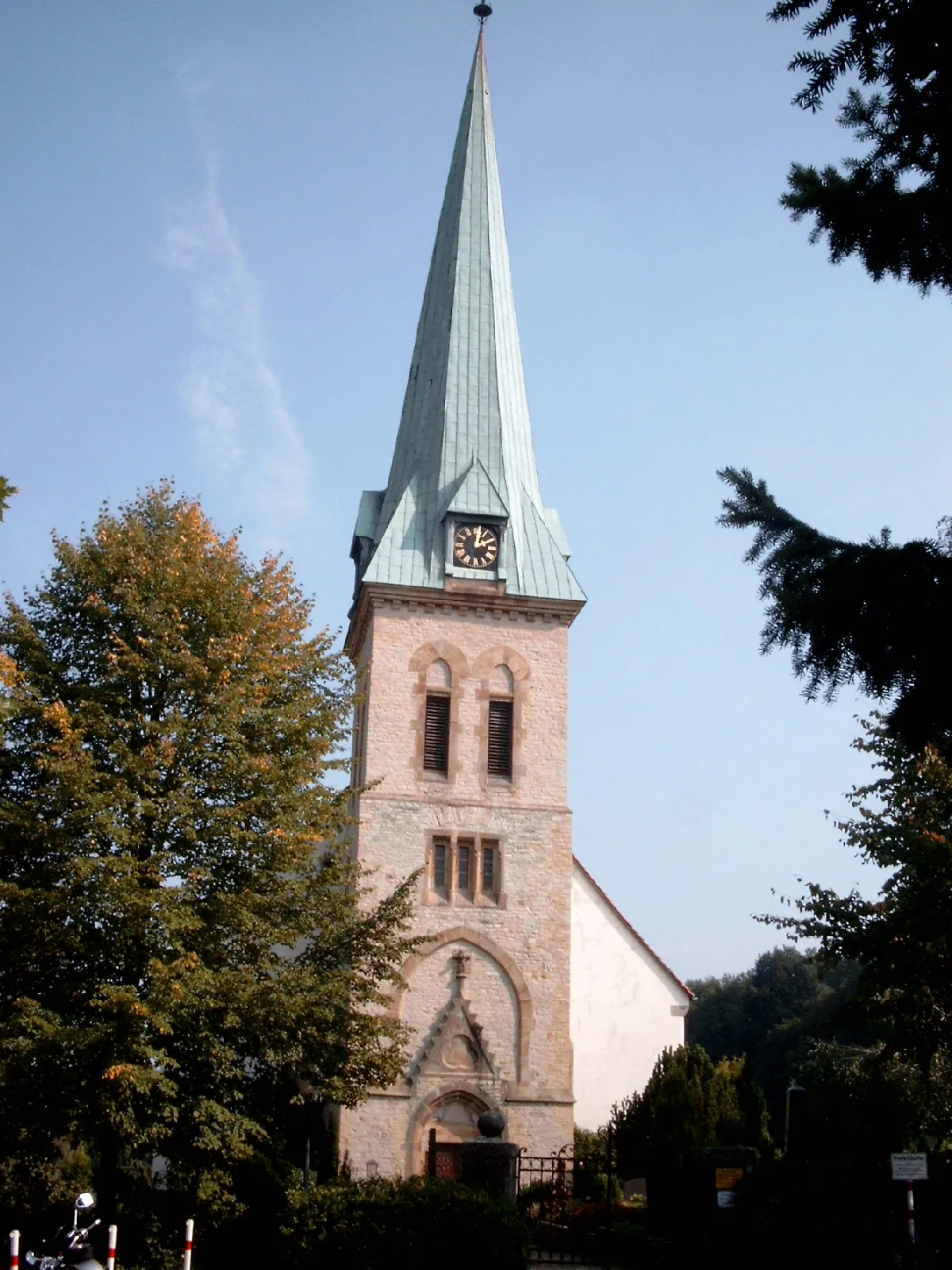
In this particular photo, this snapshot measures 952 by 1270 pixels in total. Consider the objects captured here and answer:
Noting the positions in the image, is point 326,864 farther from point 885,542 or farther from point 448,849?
point 885,542

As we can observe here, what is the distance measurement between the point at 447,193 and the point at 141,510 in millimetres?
19639

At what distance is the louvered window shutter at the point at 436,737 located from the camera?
30219mm

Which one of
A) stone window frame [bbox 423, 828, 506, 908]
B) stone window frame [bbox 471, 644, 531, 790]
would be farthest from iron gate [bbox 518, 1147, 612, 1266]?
stone window frame [bbox 471, 644, 531, 790]

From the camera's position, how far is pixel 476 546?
104ft

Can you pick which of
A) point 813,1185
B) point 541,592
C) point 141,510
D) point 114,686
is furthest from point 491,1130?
point 541,592

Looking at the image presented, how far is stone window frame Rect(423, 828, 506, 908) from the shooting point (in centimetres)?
2912

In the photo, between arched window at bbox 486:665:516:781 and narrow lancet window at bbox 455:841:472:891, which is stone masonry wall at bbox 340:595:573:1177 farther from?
narrow lancet window at bbox 455:841:472:891

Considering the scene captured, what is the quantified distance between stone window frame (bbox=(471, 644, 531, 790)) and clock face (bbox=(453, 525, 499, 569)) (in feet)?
6.74

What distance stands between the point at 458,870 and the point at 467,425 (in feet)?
36.3

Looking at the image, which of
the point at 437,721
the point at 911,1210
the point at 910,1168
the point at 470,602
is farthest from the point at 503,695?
the point at 911,1210

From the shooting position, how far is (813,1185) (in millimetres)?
13984

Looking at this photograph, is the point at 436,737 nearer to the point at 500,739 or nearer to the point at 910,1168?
the point at 500,739

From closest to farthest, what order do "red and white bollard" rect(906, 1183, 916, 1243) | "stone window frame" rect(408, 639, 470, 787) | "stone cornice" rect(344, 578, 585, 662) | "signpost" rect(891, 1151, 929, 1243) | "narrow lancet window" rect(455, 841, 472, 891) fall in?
"red and white bollard" rect(906, 1183, 916, 1243) < "signpost" rect(891, 1151, 929, 1243) < "narrow lancet window" rect(455, 841, 472, 891) < "stone window frame" rect(408, 639, 470, 787) < "stone cornice" rect(344, 578, 585, 662)

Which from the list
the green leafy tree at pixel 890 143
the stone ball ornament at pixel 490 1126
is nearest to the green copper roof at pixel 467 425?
the stone ball ornament at pixel 490 1126
